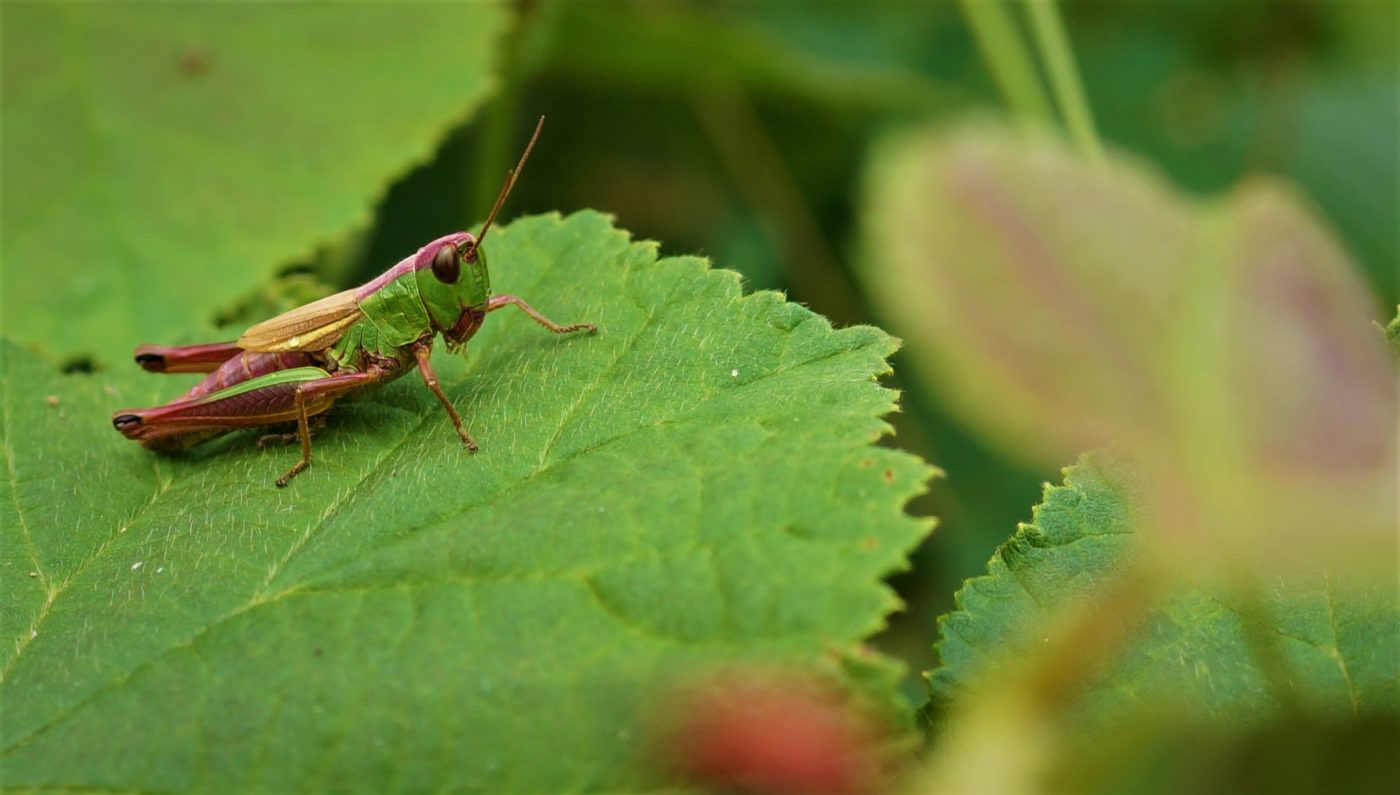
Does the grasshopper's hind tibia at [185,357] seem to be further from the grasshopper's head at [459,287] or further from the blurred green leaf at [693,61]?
the blurred green leaf at [693,61]

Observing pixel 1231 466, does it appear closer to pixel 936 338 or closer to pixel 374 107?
pixel 936 338

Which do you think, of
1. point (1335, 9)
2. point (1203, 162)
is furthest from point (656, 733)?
point (1335, 9)

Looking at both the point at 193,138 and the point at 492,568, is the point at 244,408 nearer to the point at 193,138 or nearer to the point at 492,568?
the point at 492,568

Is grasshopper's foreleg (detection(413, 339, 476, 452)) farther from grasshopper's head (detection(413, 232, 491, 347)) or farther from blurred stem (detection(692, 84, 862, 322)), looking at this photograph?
blurred stem (detection(692, 84, 862, 322))

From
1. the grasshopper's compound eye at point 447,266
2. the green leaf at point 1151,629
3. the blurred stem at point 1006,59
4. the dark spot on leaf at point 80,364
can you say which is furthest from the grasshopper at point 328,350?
the blurred stem at point 1006,59

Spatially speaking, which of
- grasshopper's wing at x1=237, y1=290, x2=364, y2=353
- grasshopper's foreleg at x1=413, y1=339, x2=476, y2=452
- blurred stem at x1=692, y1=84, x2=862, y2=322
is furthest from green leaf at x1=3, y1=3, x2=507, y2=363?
blurred stem at x1=692, y1=84, x2=862, y2=322

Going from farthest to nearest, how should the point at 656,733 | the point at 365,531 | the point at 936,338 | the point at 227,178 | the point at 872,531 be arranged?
the point at 227,178 → the point at 365,531 → the point at 872,531 → the point at 656,733 → the point at 936,338
